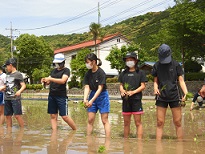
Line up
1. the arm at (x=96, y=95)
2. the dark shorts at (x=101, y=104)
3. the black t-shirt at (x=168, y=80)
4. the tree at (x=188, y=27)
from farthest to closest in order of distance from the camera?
the tree at (x=188, y=27) < the dark shorts at (x=101, y=104) < the arm at (x=96, y=95) < the black t-shirt at (x=168, y=80)

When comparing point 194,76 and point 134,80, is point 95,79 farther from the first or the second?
point 194,76

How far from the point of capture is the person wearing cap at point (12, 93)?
762 cm

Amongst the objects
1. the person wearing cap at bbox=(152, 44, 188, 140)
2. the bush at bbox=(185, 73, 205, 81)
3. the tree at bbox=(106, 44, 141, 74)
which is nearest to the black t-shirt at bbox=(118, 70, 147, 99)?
the person wearing cap at bbox=(152, 44, 188, 140)

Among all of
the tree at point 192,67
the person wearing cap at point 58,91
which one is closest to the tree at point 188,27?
the tree at point 192,67

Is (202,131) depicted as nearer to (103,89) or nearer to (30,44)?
(103,89)

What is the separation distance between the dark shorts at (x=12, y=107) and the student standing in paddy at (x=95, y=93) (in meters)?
1.93

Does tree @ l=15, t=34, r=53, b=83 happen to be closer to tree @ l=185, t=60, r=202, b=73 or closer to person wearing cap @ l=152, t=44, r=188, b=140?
tree @ l=185, t=60, r=202, b=73

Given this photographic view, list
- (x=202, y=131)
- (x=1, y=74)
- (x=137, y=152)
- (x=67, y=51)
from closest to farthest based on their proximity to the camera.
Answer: (x=137, y=152) → (x=202, y=131) → (x=1, y=74) → (x=67, y=51)

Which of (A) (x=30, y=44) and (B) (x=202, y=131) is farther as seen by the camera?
(A) (x=30, y=44)

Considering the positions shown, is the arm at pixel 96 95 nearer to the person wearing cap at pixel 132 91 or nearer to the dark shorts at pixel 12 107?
the person wearing cap at pixel 132 91

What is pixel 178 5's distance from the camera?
31.3m

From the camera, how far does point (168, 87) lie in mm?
5766

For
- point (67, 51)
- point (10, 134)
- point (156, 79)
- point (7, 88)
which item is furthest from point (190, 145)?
point (67, 51)

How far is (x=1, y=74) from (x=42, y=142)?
143 inches
